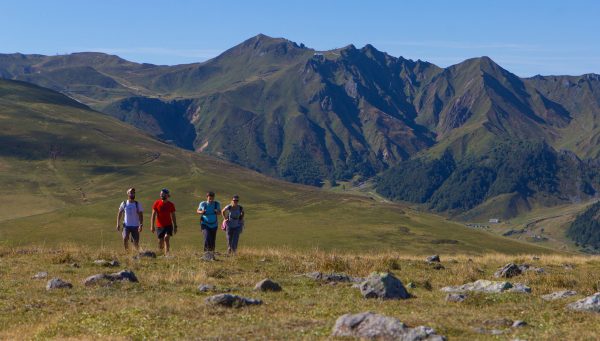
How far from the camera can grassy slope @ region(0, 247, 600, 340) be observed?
1425 cm

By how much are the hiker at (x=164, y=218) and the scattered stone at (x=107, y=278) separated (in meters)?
8.62

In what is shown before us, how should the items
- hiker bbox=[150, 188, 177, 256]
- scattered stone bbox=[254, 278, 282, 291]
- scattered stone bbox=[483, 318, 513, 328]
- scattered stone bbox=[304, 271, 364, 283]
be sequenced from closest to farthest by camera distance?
scattered stone bbox=[483, 318, 513, 328] < scattered stone bbox=[254, 278, 282, 291] < scattered stone bbox=[304, 271, 364, 283] < hiker bbox=[150, 188, 177, 256]

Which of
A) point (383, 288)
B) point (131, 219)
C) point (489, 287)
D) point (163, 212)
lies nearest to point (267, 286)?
point (383, 288)

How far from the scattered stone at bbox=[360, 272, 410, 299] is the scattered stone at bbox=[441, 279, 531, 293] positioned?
2.59 metres

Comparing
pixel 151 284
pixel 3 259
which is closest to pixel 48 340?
pixel 151 284

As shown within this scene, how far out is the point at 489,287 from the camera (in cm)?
2073

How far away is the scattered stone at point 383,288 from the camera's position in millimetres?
18516

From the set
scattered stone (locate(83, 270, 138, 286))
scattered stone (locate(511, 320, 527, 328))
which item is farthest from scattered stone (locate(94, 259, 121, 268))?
scattered stone (locate(511, 320, 527, 328))

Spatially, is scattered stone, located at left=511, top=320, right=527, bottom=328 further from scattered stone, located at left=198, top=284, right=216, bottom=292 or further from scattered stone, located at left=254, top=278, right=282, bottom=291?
scattered stone, located at left=198, top=284, right=216, bottom=292

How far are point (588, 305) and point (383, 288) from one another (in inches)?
201

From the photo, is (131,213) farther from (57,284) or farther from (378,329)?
(378,329)

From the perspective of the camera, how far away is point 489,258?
38719 millimetres

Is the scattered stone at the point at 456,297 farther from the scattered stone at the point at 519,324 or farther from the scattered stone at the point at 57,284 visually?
the scattered stone at the point at 57,284

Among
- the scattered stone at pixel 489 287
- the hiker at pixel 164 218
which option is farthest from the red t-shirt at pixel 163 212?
the scattered stone at pixel 489 287
